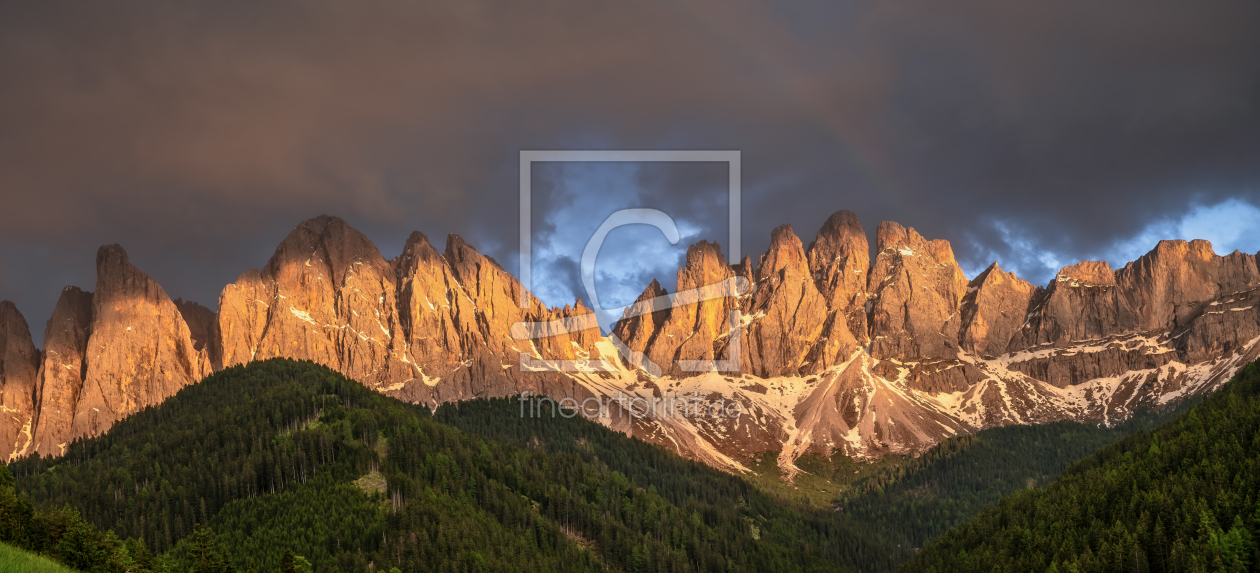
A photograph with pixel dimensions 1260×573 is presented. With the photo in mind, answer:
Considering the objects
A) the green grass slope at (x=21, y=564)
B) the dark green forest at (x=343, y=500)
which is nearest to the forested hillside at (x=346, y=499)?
the dark green forest at (x=343, y=500)

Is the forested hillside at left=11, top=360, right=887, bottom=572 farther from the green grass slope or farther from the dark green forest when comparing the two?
the green grass slope

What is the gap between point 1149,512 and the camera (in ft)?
409

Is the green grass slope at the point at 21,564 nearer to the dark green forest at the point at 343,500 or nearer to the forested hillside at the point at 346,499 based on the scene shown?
the dark green forest at the point at 343,500

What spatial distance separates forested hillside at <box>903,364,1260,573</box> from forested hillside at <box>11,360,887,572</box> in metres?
59.1

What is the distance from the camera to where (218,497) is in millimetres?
163000

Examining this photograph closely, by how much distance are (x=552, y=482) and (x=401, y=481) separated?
41.5 meters

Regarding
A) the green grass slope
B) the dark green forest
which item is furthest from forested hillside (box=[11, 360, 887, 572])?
the green grass slope

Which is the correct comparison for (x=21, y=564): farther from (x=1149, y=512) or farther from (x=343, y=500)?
(x=1149, y=512)

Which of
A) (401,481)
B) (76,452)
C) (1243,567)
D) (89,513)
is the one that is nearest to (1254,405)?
(1243,567)

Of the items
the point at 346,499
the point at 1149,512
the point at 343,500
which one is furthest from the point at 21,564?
the point at 1149,512

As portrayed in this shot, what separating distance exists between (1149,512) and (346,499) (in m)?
120

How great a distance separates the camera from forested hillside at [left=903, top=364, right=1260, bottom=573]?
378 ft

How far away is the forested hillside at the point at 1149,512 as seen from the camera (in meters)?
115

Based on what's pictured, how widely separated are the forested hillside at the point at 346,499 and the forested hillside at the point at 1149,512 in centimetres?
5911
